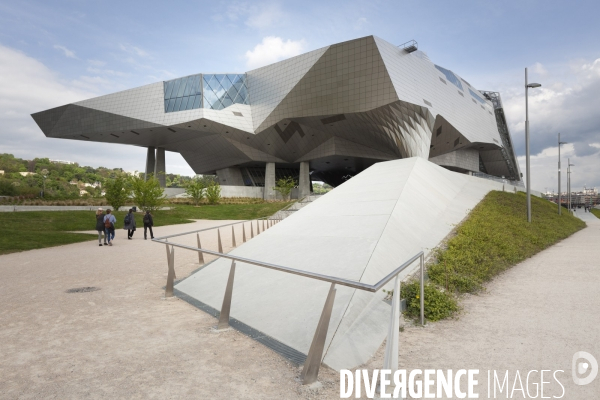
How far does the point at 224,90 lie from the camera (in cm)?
4128

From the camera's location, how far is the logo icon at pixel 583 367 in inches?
123

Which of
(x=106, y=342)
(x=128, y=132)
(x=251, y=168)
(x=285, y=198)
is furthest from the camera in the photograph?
(x=251, y=168)

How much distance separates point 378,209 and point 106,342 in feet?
19.3

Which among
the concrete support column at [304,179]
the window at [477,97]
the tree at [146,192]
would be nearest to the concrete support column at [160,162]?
the concrete support column at [304,179]

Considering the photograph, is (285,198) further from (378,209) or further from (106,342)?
(106,342)

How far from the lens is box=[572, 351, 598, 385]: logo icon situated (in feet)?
10.2

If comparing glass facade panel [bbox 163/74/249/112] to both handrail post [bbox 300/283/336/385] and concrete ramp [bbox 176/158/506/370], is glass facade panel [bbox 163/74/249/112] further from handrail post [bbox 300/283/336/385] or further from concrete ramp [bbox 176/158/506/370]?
handrail post [bbox 300/283/336/385]

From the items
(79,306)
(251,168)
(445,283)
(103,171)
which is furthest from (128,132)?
(103,171)

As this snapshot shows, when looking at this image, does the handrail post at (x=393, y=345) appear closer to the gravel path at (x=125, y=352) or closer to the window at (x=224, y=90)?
the gravel path at (x=125, y=352)

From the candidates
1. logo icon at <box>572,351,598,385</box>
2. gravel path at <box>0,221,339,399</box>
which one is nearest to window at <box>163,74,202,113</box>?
gravel path at <box>0,221,339,399</box>

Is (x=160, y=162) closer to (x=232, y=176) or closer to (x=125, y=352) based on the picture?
(x=232, y=176)

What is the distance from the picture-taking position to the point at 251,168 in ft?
182

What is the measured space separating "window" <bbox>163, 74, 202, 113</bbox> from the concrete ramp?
33205 millimetres

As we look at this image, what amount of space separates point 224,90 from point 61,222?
23.9 meters
